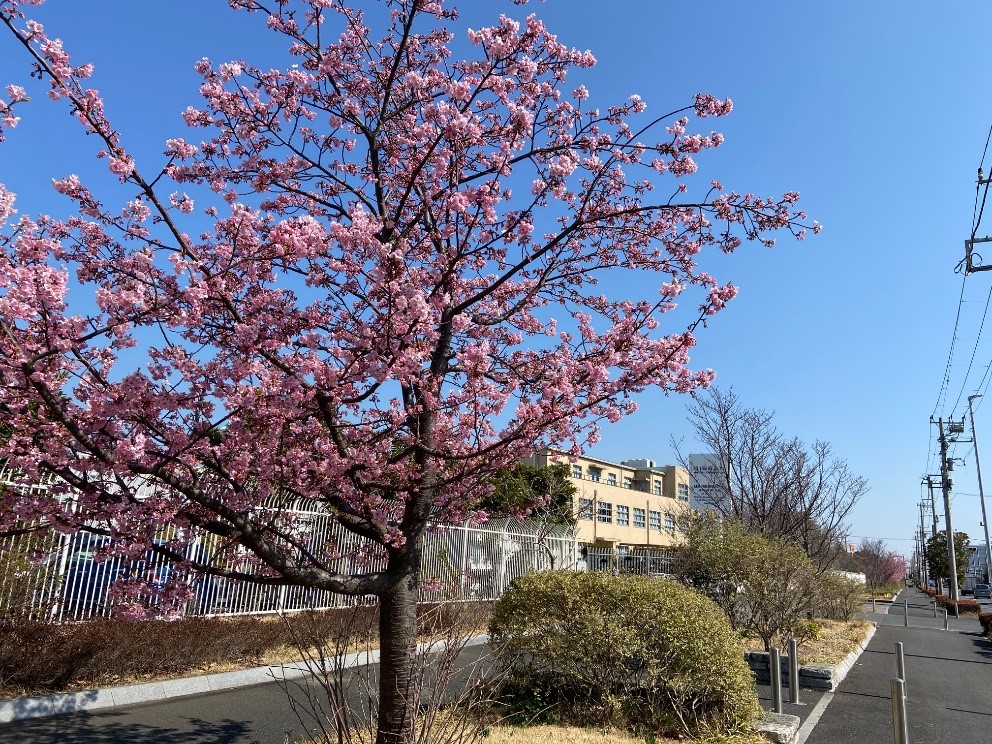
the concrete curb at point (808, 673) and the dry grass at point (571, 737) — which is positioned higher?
the dry grass at point (571, 737)

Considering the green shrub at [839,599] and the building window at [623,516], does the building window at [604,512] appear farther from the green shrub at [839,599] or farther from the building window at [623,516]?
the green shrub at [839,599]

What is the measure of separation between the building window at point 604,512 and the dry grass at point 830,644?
102 ft

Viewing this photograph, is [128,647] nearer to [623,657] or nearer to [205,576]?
[205,576]

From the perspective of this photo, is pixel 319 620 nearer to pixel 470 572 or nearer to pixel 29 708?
pixel 29 708

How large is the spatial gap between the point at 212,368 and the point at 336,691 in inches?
92.4

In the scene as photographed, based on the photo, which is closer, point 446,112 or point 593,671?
point 446,112

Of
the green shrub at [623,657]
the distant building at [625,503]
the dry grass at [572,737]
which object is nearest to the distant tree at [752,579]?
the green shrub at [623,657]

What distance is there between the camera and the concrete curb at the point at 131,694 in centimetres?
645

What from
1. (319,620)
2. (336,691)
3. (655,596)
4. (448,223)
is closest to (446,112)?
(448,223)

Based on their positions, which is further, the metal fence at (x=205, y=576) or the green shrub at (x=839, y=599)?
the green shrub at (x=839, y=599)

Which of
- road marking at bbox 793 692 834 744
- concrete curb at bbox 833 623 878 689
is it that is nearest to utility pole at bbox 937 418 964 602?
concrete curb at bbox 833 623 878 689

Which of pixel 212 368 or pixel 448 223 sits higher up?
pixel 448 223

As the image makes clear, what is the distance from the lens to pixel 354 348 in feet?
15.4

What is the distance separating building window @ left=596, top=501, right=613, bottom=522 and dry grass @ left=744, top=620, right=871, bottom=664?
31011mm
